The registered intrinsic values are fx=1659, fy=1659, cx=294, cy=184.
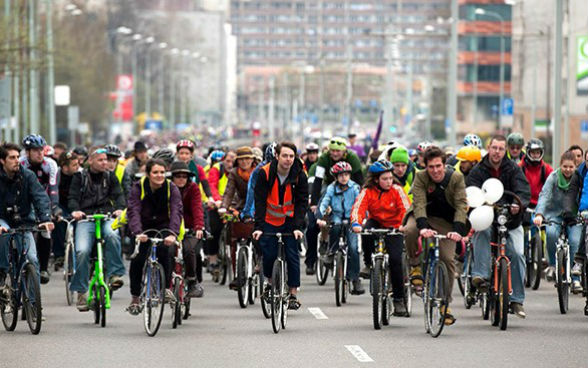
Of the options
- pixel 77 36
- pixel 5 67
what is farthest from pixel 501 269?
pixel 77 36

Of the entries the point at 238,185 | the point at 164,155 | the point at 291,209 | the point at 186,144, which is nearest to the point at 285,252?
the point at 291,209

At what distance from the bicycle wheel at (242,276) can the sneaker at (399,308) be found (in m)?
2.37

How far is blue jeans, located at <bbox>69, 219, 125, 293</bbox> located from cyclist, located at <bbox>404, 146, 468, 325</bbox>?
11.3ft

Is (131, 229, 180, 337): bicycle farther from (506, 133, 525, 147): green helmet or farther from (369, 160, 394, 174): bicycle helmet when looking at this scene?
(506, 133, 525, 147): green helmet

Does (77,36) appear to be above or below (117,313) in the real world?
above

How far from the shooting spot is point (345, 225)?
62.3ft

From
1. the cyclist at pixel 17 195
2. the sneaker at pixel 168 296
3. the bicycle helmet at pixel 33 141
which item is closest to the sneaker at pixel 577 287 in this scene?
the sneaker at pixel 168 296

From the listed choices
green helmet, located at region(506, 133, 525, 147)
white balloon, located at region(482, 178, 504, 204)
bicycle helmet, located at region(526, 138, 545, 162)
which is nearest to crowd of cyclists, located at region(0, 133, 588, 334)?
white balloon, located at region(482, 178, 504, 204)

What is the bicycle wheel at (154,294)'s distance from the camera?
592 inches

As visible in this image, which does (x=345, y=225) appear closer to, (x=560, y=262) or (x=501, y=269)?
(x=560, y=262)

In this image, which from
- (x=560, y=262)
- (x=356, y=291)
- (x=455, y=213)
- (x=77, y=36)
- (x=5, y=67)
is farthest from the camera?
(x=77, y=36)

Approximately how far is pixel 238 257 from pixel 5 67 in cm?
2630

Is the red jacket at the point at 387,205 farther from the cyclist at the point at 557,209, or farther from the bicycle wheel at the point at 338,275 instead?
the bicycle wheel at the point at 338,275

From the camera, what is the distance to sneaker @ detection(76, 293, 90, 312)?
16.6m
